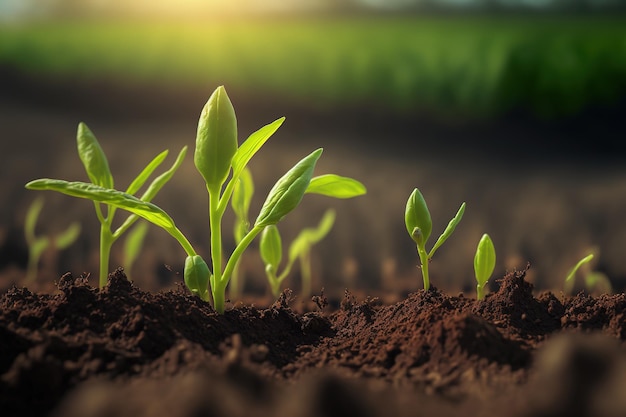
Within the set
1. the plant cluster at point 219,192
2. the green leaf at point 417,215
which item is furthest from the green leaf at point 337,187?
the green leaf at point 417,215

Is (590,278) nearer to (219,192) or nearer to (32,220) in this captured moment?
(219,192)

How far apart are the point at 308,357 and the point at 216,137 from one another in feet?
1.49

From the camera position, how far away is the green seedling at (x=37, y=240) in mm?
2762

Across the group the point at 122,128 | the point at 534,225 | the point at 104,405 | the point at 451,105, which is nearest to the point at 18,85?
the point at 122,128

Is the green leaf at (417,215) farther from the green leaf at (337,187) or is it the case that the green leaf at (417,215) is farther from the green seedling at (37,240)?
the green seedling at (37,240)

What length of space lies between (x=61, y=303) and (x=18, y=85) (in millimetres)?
5524

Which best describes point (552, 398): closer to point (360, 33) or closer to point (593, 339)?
point (593, 339)

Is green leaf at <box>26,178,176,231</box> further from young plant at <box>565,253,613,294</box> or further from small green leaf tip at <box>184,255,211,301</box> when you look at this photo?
young plant at <box>565,253,613,294</box>

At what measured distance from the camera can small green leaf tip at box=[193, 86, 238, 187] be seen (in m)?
1.29

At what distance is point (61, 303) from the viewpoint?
1.23 meters

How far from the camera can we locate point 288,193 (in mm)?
1285

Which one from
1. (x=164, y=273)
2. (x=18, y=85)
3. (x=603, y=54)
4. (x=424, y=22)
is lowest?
(x=164, y=273)

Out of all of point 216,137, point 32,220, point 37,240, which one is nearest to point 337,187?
point 216,137

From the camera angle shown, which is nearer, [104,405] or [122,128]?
[104,405]
